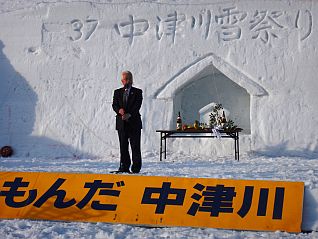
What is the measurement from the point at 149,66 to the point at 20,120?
11.0 ft

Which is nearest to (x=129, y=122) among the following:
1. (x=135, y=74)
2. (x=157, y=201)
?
(x=157, y=201)

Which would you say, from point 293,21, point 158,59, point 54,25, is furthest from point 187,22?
point 54,25

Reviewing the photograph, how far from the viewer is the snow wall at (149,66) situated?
8445 millimetres

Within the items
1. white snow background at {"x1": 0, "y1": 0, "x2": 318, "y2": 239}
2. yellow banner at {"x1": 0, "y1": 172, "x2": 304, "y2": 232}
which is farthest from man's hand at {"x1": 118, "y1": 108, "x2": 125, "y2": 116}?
white snow background at {"x1": 0, "y1": 0, "x2": 318, "y2": 239}

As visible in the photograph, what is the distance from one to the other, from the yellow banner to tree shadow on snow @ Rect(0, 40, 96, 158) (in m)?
5.62

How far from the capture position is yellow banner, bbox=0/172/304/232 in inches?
120

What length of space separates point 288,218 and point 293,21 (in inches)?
260

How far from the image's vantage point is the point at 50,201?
3.36 m

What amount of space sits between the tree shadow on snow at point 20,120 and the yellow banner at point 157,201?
18.5 feet

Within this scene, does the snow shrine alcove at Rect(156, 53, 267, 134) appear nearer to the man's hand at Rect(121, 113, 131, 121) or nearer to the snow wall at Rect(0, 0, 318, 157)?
the snow wall at Rect(0, 0, 318, 157)

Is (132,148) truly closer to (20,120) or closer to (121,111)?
(121,111)

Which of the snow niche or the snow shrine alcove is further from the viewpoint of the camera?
the snow shrine alcove

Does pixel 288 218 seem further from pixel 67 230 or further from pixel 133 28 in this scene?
pixel 133 28

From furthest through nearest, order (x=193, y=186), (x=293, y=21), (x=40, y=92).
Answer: (x=40, y=92) → (x=293, y=21) → (x=193, y=186)
